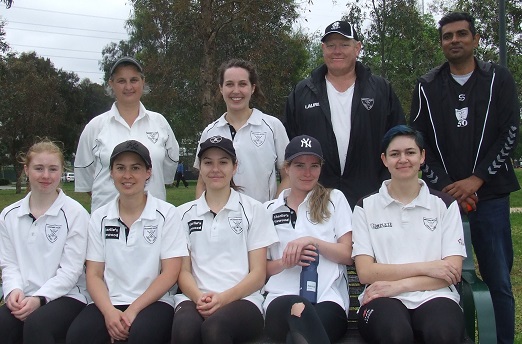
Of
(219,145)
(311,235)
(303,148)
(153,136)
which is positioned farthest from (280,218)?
(153,136)

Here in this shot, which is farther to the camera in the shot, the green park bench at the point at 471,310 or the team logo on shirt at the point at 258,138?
the team logo on shirt at the point at 258,138

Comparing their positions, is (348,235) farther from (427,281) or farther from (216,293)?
(216,293)

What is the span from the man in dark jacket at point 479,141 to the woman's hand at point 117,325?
235cm

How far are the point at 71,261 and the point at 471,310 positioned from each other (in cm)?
258

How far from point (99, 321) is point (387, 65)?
51.8 ft

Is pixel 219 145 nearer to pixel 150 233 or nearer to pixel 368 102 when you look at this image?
pixel 150 233

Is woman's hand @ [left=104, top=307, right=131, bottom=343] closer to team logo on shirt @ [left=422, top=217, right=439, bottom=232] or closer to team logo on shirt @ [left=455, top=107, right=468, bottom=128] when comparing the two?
team logo on shirt @ [left=422, top=217, right=439, bottom=232]

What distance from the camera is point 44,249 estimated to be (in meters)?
4.07

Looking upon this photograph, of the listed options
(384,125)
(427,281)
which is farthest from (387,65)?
(427,281)

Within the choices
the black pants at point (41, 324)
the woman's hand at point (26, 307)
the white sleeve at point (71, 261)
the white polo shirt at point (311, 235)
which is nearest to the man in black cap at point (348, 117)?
the white polo shirt at point (311, 235)

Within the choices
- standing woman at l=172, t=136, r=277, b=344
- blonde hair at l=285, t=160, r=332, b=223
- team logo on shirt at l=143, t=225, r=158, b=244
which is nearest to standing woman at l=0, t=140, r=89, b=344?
team logo on shirt at l=143, t=225, r=158, b=244

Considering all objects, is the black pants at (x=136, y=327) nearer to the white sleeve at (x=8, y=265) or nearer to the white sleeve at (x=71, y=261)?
the white sleeve at (x=71, y=261)

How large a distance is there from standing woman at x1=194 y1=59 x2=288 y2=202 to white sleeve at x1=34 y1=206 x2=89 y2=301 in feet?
3.27

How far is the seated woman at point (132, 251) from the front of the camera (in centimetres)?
377
